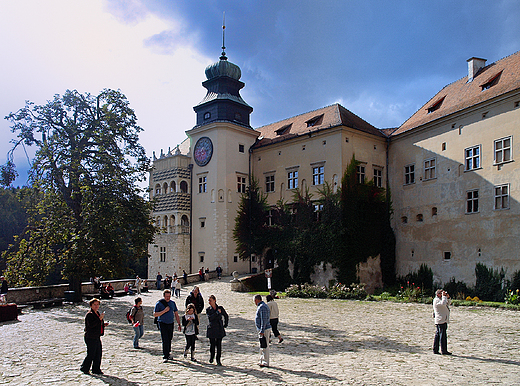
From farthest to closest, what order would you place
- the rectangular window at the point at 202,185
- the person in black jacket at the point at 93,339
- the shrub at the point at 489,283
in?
1. the rectangular window at the point at 202,185
2. the shrub at the point at 489,283
3. the person in black jacket at the point at 93,339

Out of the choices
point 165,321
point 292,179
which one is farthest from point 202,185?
point 165,321

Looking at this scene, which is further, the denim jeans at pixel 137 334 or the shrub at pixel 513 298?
the shrub at pixel 513 298

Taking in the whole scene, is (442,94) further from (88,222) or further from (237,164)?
(88,222)

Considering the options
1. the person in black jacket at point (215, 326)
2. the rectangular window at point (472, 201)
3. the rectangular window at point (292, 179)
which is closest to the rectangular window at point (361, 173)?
the rectangular window at point (292, 179)

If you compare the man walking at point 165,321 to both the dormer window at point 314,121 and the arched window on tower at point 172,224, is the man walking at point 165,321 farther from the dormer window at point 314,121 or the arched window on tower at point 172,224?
the arched window on tower at point 172,224

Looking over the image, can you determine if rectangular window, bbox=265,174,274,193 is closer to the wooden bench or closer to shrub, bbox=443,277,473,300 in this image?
shrub, bbox=443,277,473,300

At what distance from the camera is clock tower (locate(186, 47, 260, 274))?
114 feet

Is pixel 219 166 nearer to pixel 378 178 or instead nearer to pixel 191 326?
pixel 378 178

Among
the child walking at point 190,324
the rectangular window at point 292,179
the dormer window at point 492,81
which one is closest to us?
the child walking at point 190,324

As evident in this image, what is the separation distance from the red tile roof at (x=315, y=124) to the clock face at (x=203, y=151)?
12.8 ft

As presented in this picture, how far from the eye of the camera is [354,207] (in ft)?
95.4

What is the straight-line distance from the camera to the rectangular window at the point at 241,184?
35.9 metres

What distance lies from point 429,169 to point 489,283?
811cm

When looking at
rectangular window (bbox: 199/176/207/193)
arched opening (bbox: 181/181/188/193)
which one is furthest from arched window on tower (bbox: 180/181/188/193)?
rectangular window (bbox: 199/176/207/193)
